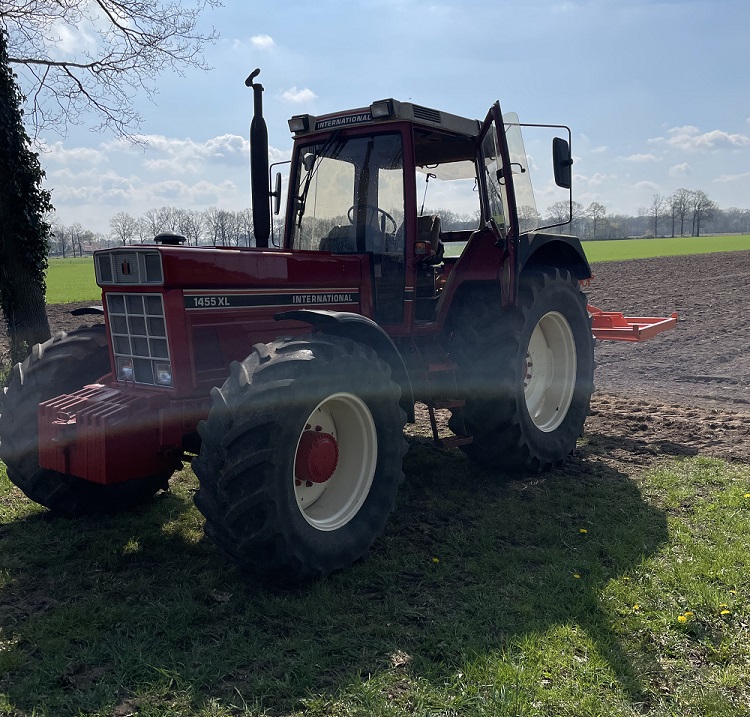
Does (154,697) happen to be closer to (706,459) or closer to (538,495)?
(538,495)

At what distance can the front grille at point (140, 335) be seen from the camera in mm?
4039

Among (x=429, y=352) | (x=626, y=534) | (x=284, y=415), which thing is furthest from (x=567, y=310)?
(x=284, y=415)

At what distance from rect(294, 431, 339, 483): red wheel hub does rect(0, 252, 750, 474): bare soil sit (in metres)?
2.68

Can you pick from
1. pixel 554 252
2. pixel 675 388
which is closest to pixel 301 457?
pixel 554 252

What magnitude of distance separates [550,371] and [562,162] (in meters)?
1.86

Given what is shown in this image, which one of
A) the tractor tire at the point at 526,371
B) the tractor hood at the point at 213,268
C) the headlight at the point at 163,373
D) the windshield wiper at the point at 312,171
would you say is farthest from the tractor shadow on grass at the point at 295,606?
the windshield wiper at the point at 312,171

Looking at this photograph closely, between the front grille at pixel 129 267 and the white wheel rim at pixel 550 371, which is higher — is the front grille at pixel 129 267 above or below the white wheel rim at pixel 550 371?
above

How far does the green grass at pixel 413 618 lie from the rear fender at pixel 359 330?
1007 mm

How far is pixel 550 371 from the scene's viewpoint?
622 centimetres

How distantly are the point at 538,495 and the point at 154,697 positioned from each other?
313 cm

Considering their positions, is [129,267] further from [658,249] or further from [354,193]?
[658,249]

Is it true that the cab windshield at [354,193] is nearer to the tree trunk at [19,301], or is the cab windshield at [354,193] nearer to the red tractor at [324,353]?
the red tractor at [324,353]

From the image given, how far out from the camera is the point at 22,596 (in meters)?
3.66

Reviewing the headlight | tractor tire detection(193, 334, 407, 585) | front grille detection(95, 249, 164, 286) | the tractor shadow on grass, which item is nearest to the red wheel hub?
tractor tire detection(193, 334, 407, 585)
